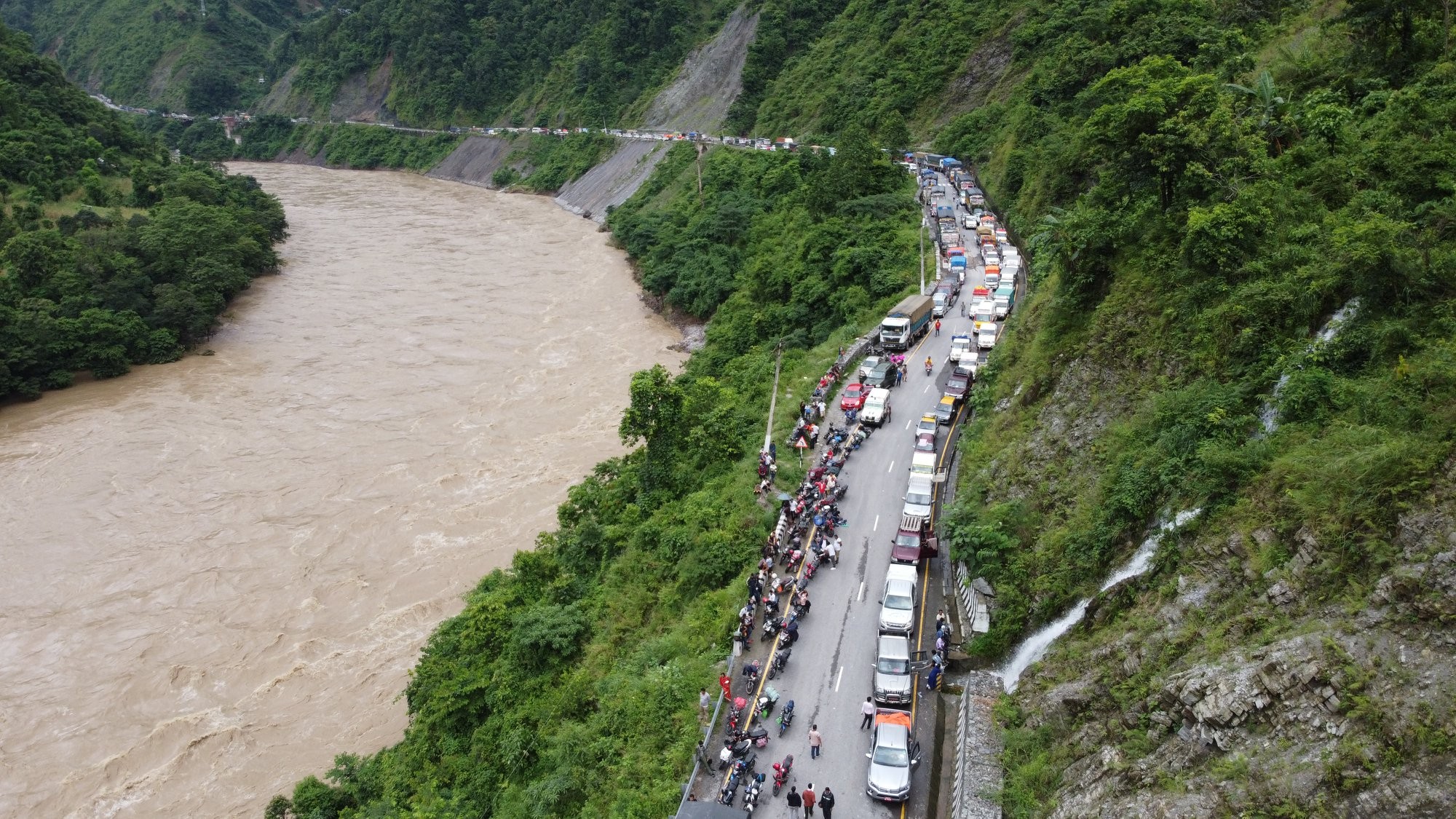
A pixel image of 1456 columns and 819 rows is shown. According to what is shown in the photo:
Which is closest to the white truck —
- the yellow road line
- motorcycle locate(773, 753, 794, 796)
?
the yellow road line

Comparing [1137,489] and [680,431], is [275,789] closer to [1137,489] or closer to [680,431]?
[680,431]

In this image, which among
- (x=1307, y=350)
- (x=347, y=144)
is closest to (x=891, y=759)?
(x=1307, y=350)

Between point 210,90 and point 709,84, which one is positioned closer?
point 709,84

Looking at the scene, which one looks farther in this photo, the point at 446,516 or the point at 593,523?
the point at 446,516

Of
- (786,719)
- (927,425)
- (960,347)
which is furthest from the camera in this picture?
(960,347)

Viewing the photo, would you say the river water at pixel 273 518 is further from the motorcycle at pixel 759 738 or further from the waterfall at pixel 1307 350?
the waterfall at pixel 1307 350

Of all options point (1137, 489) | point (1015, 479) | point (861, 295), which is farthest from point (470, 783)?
point (861, 295)

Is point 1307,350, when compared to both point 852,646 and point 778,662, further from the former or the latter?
point 778,662

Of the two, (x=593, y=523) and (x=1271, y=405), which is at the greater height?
(x=1271, y=405)
